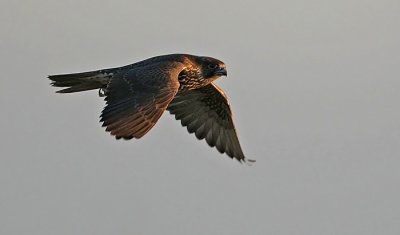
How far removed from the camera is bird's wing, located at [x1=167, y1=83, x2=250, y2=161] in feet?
79.0

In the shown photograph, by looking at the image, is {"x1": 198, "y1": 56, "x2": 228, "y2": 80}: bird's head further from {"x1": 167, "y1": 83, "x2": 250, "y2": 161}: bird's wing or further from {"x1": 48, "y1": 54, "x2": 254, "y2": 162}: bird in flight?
{"x1": 167, "y1": 83, "x2": 250, "y2": 161}: bird's wing

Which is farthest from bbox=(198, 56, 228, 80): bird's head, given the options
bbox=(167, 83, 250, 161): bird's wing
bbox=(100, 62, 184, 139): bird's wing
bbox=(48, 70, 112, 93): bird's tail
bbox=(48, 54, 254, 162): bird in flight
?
bbox=(48, 70, 112, 93): bird's tail

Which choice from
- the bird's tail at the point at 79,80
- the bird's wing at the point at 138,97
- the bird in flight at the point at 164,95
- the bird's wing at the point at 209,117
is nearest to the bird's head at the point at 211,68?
the bird in flight at the point at 164,95

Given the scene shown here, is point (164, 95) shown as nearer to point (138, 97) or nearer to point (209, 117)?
point (138, 97)

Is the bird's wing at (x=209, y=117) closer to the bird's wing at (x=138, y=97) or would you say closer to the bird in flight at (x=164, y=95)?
the bird in flight at (x=164, y=95)

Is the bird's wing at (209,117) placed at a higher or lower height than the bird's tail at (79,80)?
lower

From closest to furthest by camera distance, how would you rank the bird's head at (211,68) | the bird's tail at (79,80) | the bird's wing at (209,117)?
the bird's tail at (79,80), the bird's head at (211,68), the bird's wing at (209,117)

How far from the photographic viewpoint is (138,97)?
19828 millimetres

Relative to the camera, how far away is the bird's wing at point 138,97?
18875 millimetres

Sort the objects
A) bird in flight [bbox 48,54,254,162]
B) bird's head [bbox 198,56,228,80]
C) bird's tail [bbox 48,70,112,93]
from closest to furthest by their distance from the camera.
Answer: bird in flight [bbox 48,54,254,162]
bird's tail [bbox 48,70,112,93]
bird's head [bbox 198,56,228,80]

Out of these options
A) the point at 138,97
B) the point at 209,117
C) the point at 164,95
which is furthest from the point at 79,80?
the point at 209,117

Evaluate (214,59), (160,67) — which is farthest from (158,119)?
(214,59)

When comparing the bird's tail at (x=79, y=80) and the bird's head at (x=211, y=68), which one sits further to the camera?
the bird's head at (x=211, y=68)

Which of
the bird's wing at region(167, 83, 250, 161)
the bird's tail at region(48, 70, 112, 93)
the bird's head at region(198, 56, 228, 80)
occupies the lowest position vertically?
the bird's wing at region(167, 83, 250, 161)
